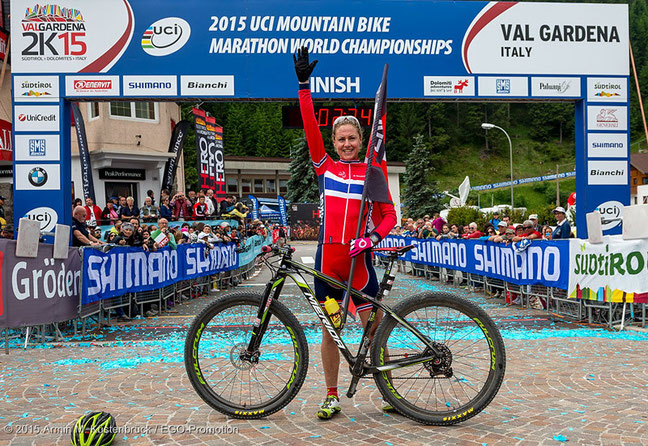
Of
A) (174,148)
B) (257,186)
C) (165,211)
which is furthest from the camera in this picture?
(257,186)

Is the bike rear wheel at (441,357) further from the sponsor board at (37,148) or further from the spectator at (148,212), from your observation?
the spectator at (148,212)

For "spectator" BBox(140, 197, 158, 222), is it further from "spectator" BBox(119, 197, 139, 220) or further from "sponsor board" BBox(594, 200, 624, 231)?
"sponsor board" BBox(594, 200, 624, 231)

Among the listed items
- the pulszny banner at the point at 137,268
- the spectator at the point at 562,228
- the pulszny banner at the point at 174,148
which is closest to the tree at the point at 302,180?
the pulszny banner at the point at 174,148

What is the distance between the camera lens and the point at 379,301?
418cm

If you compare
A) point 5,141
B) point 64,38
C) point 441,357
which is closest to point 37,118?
point 64,38

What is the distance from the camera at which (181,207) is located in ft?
63.7

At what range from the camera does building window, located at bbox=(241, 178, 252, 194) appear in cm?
8081

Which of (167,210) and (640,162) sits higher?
(640,162)

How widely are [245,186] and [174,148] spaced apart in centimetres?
5420

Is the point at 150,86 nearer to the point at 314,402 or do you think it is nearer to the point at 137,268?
the point at 137,268

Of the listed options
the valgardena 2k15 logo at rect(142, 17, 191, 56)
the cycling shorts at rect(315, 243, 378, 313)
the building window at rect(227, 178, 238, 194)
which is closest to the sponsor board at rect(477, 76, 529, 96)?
the valgardena 2k15 logo at rect(142, 17, 191, 56)

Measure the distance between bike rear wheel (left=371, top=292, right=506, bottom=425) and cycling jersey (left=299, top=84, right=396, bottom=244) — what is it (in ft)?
2.12

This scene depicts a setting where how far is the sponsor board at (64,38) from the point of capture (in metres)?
12.5

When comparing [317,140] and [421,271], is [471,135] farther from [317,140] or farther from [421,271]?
[317,140]
